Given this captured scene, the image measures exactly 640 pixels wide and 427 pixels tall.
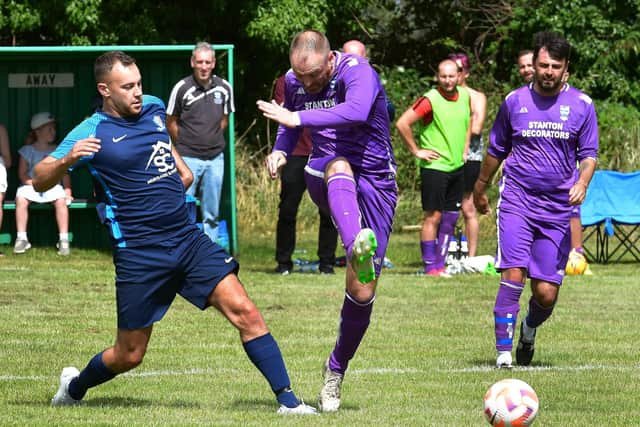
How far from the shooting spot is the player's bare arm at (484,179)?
8.84 metres

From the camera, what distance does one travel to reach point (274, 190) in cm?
1962

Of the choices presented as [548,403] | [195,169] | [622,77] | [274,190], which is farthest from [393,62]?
[548,403]

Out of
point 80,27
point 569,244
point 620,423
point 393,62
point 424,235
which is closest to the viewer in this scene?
point 620,423

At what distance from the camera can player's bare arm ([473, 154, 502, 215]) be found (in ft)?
29.0

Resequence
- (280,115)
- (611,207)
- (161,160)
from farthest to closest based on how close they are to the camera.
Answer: (611,207) < (161,160) < (280,115)

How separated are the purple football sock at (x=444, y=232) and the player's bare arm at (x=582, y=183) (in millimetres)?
5640

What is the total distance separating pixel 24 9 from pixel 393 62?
26.9 feet

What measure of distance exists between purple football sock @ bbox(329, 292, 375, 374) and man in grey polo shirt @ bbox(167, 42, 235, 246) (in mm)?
7381

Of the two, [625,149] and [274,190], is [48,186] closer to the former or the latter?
[274,190]

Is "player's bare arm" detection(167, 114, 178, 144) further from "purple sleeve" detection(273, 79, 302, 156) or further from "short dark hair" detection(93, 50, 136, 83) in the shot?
"short dark hair" detection(93, 50, 136, 83)

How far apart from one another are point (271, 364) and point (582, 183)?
259 centimetres

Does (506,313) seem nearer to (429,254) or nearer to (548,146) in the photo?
(548,146)

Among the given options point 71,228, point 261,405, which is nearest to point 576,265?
point 71,228

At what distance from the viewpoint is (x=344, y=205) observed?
22.6ft
